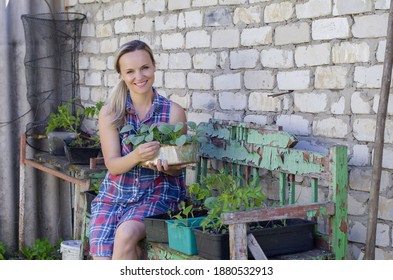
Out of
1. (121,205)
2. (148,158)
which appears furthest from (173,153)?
(121,205)

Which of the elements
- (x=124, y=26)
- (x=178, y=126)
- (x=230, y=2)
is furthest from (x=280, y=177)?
(x=124, y=26)

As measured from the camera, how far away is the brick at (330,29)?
344cm

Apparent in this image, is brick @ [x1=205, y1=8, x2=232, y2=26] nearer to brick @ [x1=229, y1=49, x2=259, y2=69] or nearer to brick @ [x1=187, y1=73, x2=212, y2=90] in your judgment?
brick @ [x1=229, y1=49, x2=259, y2=69]

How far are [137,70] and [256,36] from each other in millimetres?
711

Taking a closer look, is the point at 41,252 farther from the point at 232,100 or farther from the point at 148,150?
the point at 148,150

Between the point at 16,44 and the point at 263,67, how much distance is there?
2555mm

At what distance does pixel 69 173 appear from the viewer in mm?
5105

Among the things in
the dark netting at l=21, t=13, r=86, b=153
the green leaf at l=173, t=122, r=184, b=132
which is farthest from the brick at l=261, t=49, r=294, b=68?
the dark netting at l=21, t=13, r=86, b=153

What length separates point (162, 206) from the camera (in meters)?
3.72
